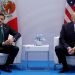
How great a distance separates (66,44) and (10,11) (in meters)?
1.97

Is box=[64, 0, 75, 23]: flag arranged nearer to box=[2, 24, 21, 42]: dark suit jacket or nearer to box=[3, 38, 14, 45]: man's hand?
box=[2, 24, 21, 42]: dark suit jacket

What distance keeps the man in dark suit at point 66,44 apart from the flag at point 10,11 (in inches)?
61.1

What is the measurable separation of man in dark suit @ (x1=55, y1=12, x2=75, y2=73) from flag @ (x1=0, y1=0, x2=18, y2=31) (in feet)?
5.09

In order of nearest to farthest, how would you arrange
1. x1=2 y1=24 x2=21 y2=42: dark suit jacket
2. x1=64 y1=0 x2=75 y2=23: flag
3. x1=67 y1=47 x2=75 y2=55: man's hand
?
x1=67 y1=47 x2=75 y2=55: man's hand, x1=2 y1=24 x2=21 y2=42: dark suit jacket, x1=64 y1=0 x2=75 y2=23: flag

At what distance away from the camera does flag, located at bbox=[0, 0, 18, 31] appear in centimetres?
702

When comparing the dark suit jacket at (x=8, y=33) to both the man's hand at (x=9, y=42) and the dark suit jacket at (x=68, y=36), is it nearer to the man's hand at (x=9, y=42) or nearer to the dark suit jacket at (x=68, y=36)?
the man's hand at (x=9, y=42)

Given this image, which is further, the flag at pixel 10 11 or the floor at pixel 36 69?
the flag at pixel 10 11

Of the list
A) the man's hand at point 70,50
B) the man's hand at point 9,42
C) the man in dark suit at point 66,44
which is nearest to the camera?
the man's hand at point 70,50

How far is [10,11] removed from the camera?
706 centimetres

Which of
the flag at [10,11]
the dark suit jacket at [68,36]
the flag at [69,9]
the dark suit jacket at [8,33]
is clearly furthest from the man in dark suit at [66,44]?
the flag at [10,11]

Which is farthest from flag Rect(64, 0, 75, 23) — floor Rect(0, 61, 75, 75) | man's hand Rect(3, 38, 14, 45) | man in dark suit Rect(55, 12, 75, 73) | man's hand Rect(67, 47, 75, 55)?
man's hand Rect(3, 38, 14, 45)

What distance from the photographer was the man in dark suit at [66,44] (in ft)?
19.2

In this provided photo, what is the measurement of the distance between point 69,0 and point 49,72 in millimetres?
2123

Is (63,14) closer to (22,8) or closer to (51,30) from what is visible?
(51,30)
